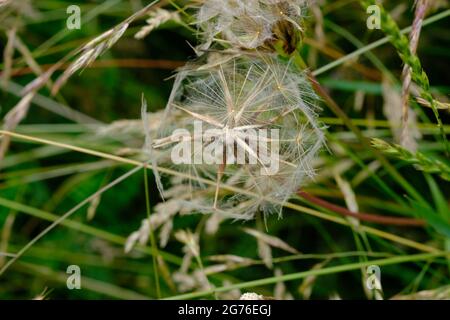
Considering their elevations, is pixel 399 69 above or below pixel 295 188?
above

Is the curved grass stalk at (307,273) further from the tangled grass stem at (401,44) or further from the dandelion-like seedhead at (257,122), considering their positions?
the tangled grass stem at (401,44)

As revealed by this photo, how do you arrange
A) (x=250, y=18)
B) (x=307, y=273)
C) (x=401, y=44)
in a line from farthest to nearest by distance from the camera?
1. (x=307, y=273)
2. (x=250, y=18)
3. (x=401, y=44)

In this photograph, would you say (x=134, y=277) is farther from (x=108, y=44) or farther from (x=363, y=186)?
(x=108, y=44)

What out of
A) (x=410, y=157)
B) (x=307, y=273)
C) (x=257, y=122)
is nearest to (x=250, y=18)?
(x=257, y=122)

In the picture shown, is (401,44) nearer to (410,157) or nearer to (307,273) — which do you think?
(410,157)

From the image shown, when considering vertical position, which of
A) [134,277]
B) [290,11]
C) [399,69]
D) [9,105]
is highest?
[399,69]

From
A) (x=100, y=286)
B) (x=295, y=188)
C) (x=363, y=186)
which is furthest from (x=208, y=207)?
(x=363, y=186)

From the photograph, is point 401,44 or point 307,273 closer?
point 401,44

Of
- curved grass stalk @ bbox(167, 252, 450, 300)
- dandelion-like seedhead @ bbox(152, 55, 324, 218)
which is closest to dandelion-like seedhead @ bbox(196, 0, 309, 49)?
dandelion-like seedhead @ bbox(152, 55, 324, 218)
